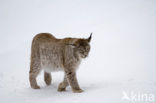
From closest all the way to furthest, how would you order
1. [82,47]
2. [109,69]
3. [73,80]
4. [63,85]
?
[82,47] → [73,80] → [63,85] → [109,69]

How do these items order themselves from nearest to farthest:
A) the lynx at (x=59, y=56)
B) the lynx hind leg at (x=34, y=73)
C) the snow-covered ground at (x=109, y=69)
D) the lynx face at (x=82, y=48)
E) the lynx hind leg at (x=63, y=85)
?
the snow-covered ground at (x=109, y=69) < the lynx face at (x=82, y=48) < the lynx at (x=59, y=56) < the lynx hind leg at (x=63, y=85) < the lynx hind leg at (x=34, y=73)

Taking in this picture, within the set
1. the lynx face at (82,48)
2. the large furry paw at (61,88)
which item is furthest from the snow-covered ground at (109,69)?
the lynx face at (82,48)

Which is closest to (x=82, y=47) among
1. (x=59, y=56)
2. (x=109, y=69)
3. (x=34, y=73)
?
(x=59, y=56)

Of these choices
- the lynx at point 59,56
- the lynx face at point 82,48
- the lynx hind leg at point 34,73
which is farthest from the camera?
the lynx hind leg at point 34,73

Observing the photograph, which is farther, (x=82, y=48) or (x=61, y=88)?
(x=61, y=88)

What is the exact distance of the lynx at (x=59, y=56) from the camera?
26.6 feet

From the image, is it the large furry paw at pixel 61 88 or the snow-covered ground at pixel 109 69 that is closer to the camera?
the snow-covered ground at pixel 109 69

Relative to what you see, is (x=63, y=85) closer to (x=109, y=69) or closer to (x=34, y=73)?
(x=34, y=73)

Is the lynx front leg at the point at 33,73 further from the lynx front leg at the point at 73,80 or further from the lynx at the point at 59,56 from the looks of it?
the lynx front leg at the point at 73,80

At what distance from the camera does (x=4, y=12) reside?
35.5 m

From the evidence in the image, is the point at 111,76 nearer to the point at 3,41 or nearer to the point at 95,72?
the point at 95,72

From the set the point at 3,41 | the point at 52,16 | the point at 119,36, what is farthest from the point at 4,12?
the point at 119,36

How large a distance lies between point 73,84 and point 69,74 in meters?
0.37

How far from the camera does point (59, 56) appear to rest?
8719 mm
